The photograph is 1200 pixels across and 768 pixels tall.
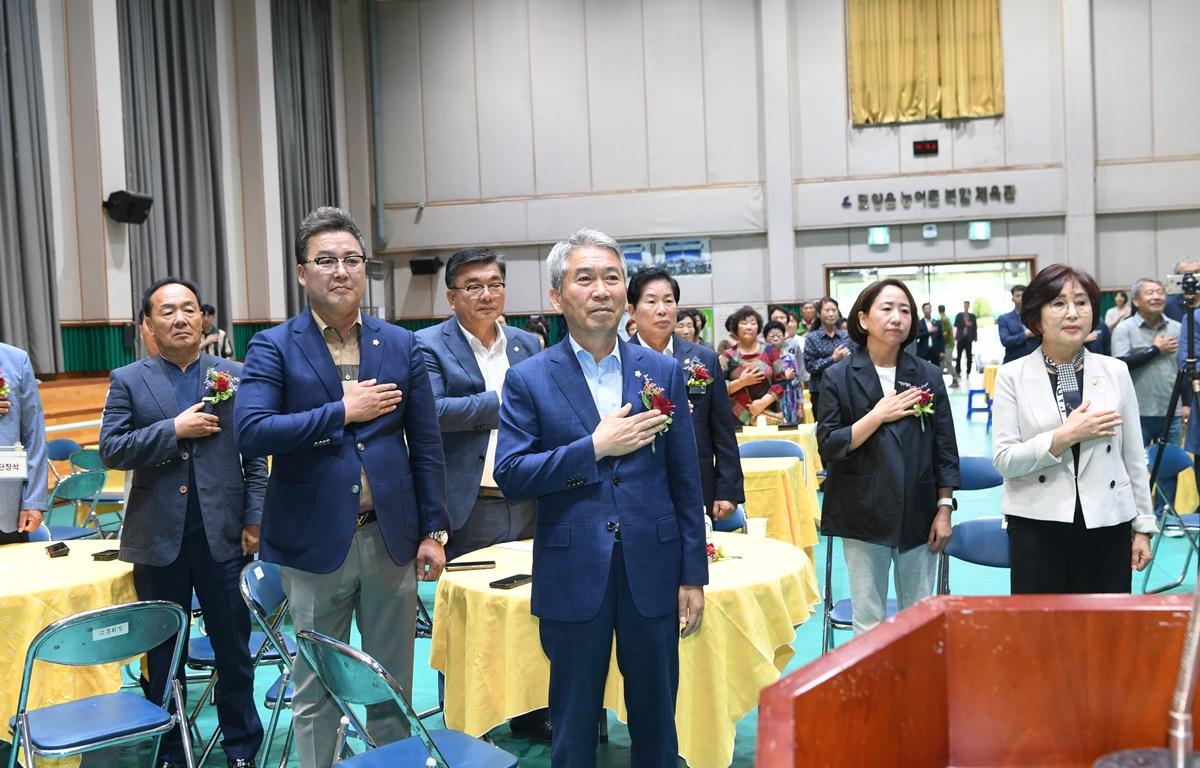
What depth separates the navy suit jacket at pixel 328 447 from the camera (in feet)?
8.93

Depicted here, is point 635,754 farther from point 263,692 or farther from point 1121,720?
point 263,692

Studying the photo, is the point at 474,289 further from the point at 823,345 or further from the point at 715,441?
the point at 823,345

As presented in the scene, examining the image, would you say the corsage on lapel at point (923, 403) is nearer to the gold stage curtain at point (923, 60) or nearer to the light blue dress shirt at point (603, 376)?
the light blue dress shirt at point (603, 376)

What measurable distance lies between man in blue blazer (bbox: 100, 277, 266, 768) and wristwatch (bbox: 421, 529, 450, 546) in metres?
0.88

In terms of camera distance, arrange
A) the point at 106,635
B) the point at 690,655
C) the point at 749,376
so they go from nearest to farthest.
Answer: the point at 106,635, the point at 690,655, the point at 749,376

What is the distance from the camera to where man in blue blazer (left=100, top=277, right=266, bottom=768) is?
340cm

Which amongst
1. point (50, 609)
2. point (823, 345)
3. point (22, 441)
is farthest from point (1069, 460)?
point (823, 345)

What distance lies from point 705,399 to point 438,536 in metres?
1.36

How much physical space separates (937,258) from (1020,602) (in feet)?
50.3

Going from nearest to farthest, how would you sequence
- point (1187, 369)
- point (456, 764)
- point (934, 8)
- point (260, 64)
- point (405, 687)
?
point (456, 764) → point (405, 687) → point (1187, 369) → point (260, 64) → point (934, 8)

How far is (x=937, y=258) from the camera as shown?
51.6ft

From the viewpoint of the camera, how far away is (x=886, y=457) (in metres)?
3.49

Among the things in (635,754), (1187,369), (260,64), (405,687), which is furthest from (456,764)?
(260,64)

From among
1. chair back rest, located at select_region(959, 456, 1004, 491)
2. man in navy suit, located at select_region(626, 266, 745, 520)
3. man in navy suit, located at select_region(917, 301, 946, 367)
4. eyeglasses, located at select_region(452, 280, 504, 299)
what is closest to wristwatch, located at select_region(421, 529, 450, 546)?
man in navy suit, located at select_region(626, 266, 745, 520)
